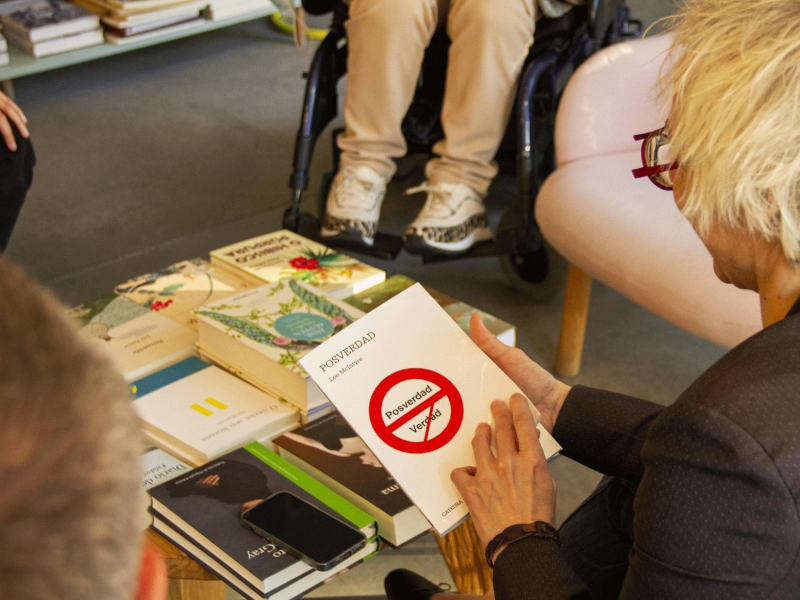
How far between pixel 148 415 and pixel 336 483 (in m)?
0.28

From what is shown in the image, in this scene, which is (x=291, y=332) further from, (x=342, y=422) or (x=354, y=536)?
(x=354, y=536)

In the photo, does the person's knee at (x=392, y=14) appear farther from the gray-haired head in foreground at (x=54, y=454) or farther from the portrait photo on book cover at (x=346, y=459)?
the gray-haired head in foreground at (x=54, y=454)

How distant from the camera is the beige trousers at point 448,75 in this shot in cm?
202

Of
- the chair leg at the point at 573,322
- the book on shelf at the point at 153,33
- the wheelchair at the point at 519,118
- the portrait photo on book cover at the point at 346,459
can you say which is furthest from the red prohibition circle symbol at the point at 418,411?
the book on shelf at the point at 153,33

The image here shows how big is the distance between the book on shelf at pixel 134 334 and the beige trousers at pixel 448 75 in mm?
812

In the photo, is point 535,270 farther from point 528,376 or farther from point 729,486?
point 729,486

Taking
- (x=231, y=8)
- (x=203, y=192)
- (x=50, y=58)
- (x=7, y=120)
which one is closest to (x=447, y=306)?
(x=7, y=120)

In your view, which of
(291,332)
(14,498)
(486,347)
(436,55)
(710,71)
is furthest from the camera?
(436,55)

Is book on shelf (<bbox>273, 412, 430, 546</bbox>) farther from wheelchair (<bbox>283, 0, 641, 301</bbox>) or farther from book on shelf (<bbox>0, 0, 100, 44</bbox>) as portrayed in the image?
book on shelf (<bbox>0, 0, 100, 44</bbox>)

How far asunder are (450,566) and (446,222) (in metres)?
0.99

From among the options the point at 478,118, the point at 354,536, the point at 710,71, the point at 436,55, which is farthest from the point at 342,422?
the point at 436,55

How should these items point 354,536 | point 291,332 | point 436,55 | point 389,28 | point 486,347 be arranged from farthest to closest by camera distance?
point 436,55 < point 389,28 < point 291,332 < point 486,347 < point 354,536

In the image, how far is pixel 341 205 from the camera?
211 cm

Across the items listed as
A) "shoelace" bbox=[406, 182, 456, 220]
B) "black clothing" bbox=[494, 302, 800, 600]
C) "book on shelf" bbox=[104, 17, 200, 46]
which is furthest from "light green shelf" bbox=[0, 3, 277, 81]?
"black clothing" bbox=[494, 302, 800, 600]
